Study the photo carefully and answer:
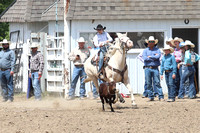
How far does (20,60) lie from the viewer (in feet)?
71.8

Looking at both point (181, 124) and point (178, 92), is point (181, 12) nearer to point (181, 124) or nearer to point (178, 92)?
point (178, 92)

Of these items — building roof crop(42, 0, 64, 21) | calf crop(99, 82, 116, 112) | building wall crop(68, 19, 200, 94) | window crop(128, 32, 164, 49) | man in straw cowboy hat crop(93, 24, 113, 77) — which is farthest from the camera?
building roof crop(42, 0, 64, 21)

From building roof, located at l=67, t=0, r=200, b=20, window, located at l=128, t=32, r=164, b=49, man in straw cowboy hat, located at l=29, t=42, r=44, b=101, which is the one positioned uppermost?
building roof, located at l=67, t=0, r=200, b=20

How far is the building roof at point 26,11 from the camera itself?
21375 millimetres

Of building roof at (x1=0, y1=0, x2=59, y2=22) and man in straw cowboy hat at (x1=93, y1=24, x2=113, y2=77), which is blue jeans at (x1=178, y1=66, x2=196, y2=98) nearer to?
man in straw cowboy hat at (x1=93, y1=24, x2=113, y2=77)

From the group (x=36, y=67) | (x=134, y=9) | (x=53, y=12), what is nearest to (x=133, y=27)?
(x=134, y=9)

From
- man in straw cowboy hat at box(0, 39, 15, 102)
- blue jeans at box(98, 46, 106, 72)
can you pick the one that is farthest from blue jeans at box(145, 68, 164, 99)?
man in straw cowboy hat at box(0, 39, 15, 102)

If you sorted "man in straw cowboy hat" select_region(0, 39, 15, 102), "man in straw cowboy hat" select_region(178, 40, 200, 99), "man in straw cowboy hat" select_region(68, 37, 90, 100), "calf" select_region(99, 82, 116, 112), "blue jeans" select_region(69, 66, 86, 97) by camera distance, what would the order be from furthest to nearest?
1. "blue jeans" select_region(69, 66, 86, 97)
2. "man in straw cowboy hat" select_region(68, 37, 90, 100)
3. "man in straw cowboy hat" select_region(0, 39, 15, 102)
4. "man in straw cowboy hat" select_region(178, 40, 200, 99)
5. "calf" select_region(99, 82, 116, 112)

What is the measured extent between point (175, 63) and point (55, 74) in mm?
5570

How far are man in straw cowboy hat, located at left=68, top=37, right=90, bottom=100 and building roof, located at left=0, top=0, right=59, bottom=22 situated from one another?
4107 mm

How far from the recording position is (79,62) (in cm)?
1797

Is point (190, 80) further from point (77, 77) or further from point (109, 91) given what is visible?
point (109, 91)

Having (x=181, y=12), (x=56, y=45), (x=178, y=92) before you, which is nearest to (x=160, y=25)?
(x=181, y=12)

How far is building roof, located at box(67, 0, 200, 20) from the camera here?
18.8 m
